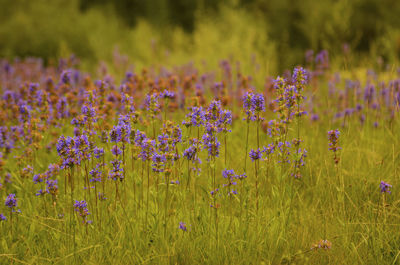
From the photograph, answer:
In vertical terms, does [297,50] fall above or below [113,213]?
above

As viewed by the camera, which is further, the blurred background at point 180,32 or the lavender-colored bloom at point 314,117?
the blurred background at point 180,32

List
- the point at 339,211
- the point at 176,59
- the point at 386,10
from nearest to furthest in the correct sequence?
1. the point at 339,211
2. the point at 176,59
3. the point at 386,10

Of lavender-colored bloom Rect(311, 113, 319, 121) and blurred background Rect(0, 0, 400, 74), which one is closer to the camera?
lavender-colored bloom Rect(311, 113, 319, 121)

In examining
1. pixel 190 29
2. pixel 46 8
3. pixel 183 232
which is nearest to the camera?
Answer: pixel 183 232

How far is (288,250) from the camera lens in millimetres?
2738

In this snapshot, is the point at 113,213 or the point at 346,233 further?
the point at 113,213

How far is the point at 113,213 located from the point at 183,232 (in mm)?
522

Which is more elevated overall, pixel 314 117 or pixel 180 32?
pixel 180 32

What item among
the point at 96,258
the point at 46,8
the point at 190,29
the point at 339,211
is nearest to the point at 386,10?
the point at 190,29

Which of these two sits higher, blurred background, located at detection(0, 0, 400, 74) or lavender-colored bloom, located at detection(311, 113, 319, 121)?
blurred background, located at detection(0, 0, 400, 74)

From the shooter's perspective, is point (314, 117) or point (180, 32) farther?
point (180, 32)

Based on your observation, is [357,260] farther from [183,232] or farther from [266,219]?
[183,232]

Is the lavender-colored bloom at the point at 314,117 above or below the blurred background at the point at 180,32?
below

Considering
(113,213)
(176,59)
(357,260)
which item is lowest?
(357,260)
